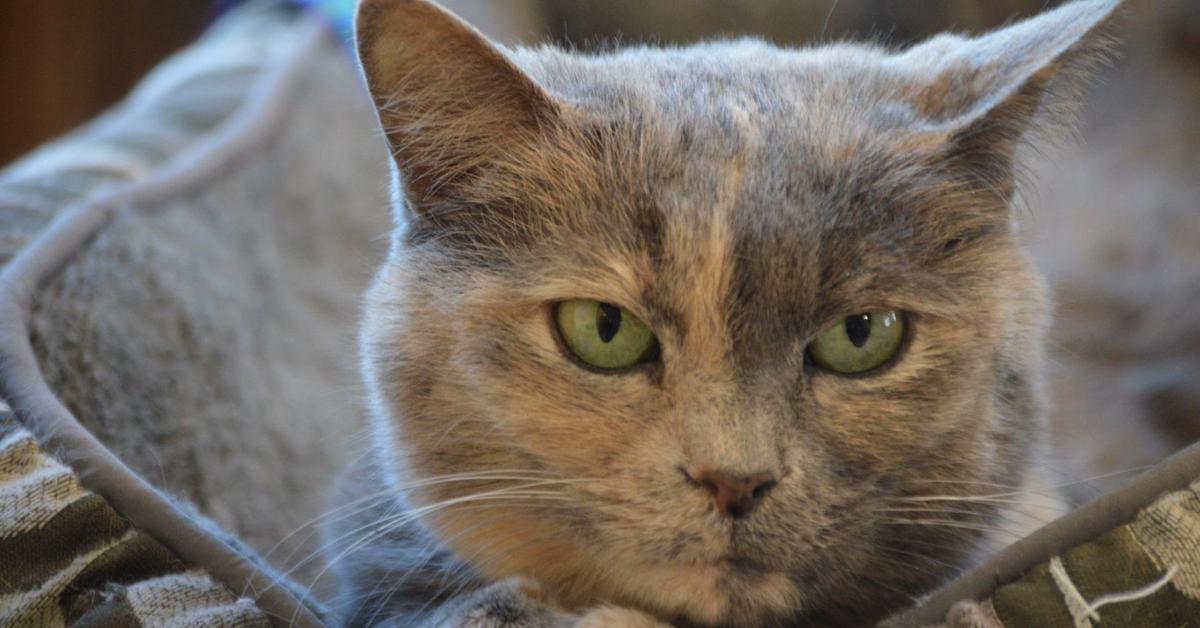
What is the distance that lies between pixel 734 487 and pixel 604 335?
0.22 meters

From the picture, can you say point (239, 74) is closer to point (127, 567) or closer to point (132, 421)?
point (132, 421)

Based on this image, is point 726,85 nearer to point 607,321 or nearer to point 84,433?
point 607,321

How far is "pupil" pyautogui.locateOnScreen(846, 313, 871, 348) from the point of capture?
1.11m

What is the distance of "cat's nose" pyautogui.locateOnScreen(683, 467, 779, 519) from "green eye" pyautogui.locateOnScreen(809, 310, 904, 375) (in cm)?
16

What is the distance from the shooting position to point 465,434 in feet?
3.86

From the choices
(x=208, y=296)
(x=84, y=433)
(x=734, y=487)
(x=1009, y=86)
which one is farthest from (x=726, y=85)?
(x=208, y=296)

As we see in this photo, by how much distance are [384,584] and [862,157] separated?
744 mm

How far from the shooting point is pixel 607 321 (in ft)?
3.67

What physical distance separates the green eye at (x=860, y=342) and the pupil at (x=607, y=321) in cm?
19

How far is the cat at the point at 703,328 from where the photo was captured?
105 cm

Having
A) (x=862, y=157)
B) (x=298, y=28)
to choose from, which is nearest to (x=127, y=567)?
(x=862, y=157)

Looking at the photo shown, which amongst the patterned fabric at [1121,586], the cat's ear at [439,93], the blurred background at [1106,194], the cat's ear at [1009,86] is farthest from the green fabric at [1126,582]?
the cat's ear at [439,93]

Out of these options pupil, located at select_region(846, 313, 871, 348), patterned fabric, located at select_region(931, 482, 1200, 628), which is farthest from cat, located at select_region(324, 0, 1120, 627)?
patterned fabric, located at select_region(931, 482, 1200, 628)

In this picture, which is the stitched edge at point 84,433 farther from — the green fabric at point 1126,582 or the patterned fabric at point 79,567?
the green fabric at point 1126,582
